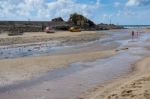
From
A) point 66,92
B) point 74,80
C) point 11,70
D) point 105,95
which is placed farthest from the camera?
point 11,70

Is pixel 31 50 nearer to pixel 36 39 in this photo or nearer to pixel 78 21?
pixel 36 39

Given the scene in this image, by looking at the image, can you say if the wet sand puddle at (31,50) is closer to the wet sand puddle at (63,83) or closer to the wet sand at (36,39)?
the wet sand at (36,39)

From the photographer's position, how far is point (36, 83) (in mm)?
13938

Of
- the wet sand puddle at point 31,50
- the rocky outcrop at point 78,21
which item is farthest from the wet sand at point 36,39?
the rocky outcrop at point 78,21

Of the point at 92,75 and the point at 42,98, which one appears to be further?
the point at 92,75

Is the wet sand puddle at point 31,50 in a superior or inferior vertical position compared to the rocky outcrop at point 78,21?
inferior

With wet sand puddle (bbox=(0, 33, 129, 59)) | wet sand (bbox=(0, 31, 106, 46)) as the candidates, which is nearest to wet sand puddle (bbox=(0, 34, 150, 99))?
wet sand puddle (bbox=(0, 33, 129, 59))

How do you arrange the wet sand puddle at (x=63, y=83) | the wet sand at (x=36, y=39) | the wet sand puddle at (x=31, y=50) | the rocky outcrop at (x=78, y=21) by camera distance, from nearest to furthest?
1. the wet sand puddle at (x=63, y=83)
2. the wet sand puddle at (x=31, y=50)
3. the wet sand at (x=36, y=39)
4. the rocky outcrop at (x=78, y=21)

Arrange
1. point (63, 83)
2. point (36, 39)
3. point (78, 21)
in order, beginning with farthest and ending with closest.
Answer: point (78, 21), point (36, 39), point (63, 83)

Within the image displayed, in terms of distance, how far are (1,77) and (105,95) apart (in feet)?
20.5

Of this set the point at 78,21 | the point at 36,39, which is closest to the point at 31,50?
the point at 36,39

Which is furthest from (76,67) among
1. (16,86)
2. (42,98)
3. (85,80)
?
(42,98)

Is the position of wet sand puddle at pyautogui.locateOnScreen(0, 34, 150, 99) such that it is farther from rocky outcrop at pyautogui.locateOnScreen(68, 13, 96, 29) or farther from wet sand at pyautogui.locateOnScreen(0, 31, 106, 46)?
rocky outcrop at pyautogui.locateOnScreen(68, 13, 96, 29)

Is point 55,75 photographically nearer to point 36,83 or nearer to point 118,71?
point 36,83
